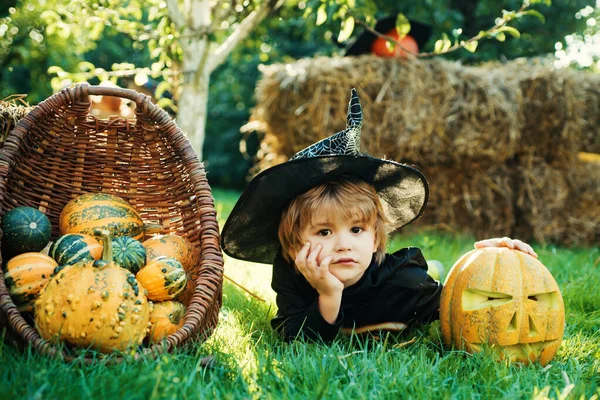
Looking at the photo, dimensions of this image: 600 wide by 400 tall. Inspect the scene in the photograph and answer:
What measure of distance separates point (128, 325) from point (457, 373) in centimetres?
116

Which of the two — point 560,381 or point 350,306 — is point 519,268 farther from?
point 350,306

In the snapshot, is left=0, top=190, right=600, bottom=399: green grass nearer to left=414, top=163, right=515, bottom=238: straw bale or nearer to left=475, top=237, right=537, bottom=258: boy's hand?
left=475, top=237, right=537, bottom=258: boy's hand

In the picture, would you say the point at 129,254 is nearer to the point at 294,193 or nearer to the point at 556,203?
the point at 294,193

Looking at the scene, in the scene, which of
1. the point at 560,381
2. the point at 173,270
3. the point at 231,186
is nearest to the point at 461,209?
the point at 560,381

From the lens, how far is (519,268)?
82.7 inches

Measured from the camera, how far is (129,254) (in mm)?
2074

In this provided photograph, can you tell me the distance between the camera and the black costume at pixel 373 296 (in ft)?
7.74

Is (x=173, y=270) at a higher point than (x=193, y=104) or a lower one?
lower

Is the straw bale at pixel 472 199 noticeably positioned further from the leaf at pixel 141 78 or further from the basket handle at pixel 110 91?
the basket handle at pixel 110 91

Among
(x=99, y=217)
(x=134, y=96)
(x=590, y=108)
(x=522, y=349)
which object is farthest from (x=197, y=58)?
(x=590, y=108)

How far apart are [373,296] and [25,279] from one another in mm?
1399

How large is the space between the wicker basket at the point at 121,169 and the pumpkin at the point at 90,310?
0.23m

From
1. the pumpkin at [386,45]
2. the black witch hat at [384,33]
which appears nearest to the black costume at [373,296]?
the pumpkin at [386,45]

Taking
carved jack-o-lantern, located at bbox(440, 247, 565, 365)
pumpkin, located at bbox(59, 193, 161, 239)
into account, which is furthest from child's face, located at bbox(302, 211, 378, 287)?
pumpkin, located at bbox(59, 193, 161, 239)
